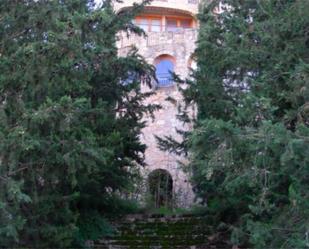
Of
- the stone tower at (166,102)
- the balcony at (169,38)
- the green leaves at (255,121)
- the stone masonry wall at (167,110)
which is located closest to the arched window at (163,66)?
the stone tower at (166,102)

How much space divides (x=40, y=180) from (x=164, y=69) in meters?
15.1

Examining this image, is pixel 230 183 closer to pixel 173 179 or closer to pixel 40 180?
pixel 40 180

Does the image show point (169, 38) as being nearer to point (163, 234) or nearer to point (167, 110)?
point (167, 110)

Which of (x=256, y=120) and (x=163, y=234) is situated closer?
(x=256, y=120)

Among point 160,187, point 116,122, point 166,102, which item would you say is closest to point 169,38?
point 166,102

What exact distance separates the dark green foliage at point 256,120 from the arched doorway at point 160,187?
14.3 ft

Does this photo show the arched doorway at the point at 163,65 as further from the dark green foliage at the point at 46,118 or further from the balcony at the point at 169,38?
the dark green foliage at the point at 46,118

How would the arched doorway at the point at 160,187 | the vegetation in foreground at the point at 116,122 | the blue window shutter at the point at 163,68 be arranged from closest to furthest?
1. the vegetation in foreground at the point at 116,122
2. the arched doorway at the point at 160,187
3. the blue window shutter at the point at 163,68

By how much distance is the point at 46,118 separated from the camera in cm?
935

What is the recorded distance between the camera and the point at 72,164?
379 inches

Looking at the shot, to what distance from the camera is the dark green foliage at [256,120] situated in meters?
9.23

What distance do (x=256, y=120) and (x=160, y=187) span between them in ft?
37.5

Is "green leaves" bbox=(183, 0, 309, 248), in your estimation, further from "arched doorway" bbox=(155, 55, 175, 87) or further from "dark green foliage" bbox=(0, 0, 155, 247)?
"arched doorway" bbox=(155, 55, 175, 87)

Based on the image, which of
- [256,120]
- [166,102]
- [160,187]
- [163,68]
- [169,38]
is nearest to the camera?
[256,120]
